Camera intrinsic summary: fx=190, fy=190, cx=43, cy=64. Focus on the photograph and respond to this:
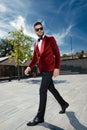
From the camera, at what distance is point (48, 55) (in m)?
3.55

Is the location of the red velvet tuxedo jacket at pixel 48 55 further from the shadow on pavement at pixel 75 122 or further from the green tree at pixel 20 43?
the green tree at pixel 20 43

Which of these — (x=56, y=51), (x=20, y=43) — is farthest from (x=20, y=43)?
(x=56, y=51)

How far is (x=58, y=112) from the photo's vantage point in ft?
14.0

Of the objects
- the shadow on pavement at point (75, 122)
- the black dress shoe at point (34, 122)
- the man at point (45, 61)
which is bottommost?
the shadow on pavement at point (75, 122)

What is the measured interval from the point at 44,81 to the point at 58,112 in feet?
3.79

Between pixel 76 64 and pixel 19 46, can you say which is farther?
pixel 76 64

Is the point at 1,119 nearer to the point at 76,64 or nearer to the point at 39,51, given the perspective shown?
the point at 39,51

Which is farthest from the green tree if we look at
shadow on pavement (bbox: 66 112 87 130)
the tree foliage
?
shadow on pavement (bbox: 66 112 87 130)

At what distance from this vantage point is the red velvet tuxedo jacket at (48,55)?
353cm

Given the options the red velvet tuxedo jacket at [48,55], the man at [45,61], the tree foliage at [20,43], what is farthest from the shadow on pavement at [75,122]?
the tree foliage at [20,43]

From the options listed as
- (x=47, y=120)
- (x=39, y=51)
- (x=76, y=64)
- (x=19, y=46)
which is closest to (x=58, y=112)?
(x=47, y=120)

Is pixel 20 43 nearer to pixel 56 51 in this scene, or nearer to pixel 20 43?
pixel 20 43

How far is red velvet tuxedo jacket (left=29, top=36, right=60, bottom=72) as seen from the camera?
3525 mm

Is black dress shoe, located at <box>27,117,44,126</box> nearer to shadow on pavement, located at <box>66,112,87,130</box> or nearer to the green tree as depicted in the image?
shadow on pavement, located at <box>66,112,87,130</box>
